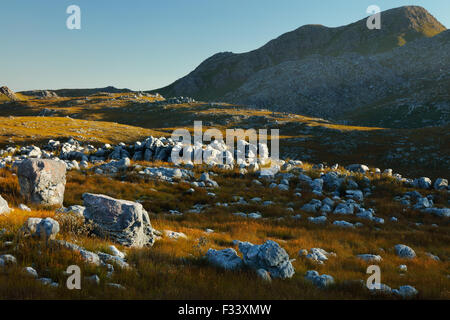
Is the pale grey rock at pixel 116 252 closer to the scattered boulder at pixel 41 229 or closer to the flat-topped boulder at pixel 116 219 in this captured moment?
the flat-topped boulder at pixel 116 219

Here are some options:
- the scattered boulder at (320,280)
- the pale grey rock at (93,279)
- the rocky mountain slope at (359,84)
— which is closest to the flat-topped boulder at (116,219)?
the pale grey rock at (93,279)

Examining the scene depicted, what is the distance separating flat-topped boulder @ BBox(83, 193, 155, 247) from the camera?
25.8 feet

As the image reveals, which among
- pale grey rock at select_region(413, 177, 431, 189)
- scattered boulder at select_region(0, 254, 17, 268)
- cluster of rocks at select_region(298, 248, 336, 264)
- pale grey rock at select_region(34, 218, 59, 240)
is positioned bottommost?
pale grey rock at select_region(413, 177, 431, 189)

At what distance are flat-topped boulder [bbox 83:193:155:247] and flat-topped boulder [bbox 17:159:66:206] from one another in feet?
14.2

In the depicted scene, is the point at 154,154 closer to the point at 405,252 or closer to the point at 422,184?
the point at 405,252

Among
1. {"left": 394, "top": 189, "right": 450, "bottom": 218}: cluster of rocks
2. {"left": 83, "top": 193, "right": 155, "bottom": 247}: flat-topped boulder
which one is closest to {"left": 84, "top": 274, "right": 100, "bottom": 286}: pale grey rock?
{"left": 83, "top": 193, "right": 155, "bottom": 247}: flat-topped boulder

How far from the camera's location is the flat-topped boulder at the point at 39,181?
36.0 ft

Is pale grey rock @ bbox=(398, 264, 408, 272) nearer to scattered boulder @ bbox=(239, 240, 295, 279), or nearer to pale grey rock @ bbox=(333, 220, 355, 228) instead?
scattered boulder @ bbox=(239, 240, 295, 279)

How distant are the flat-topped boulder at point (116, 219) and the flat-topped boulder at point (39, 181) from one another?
434 centimetres

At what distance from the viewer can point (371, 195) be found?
Answer: 20625 millimetres

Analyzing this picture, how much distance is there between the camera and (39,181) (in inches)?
434

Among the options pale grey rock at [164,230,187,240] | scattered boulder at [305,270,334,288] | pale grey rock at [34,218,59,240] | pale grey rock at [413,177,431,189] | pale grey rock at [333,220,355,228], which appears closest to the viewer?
scattered boulder at [305,270,334,288]

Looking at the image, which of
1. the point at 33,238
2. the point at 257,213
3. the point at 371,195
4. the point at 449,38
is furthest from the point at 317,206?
the point at 449,38

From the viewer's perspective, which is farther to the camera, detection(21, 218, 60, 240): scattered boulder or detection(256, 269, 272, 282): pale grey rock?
detection(21, 218, 60, 240): scattered boulder
